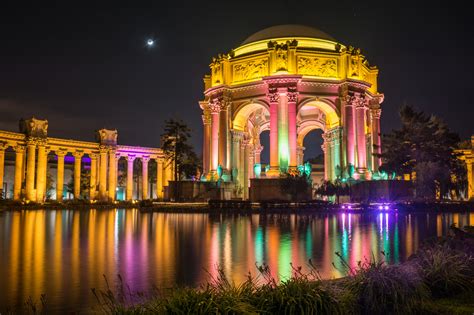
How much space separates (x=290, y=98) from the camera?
42.3m

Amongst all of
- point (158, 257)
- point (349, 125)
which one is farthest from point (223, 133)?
point (158, 257)

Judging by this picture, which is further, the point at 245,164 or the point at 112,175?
the point at 112,175

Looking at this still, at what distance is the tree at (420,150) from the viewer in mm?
34188

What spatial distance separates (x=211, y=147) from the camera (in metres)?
49.8

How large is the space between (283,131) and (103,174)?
3331 cm

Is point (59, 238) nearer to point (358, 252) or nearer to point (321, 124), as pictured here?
point (358, 252)

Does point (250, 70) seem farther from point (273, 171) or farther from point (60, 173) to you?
point (60, 173)

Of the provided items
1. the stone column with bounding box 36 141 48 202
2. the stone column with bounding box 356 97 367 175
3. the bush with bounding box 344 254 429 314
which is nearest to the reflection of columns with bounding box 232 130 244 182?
the stone column with bounding box 356 97 367 175

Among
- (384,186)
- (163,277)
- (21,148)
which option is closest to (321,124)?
(384,186)

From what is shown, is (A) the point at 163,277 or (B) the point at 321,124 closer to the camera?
(A) the point at 163,277

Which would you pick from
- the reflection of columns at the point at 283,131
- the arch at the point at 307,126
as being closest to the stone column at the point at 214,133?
the reflection of columns at the point at 283,131

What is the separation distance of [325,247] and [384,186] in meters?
26.3

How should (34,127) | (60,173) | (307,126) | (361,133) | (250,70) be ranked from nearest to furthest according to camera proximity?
(361,133) < (250,70) < (34,127) < (307,126) < (60,173)

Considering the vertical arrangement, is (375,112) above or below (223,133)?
above
